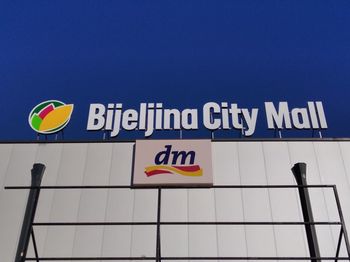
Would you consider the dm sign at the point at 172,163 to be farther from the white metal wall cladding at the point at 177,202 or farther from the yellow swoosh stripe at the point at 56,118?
the yellow swoosh stripe at the point at 56,118

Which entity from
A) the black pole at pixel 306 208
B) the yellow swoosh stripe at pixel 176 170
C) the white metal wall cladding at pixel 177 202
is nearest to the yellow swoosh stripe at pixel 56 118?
the white metal wall cladding at pixel 177 202

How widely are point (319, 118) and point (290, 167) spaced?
335cm

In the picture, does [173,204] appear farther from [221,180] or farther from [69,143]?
[69,143]

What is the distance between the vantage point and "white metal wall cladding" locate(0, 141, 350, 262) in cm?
755

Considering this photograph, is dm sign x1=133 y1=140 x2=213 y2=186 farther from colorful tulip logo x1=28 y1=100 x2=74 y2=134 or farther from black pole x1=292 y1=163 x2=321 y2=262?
colorful tulip logo x1=28 y1=100 x2=74 y2=134

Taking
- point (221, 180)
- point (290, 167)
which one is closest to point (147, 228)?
point (221, 180)

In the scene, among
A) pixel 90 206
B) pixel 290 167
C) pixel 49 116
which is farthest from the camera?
pixel 49 116

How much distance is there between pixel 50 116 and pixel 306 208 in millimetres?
7367

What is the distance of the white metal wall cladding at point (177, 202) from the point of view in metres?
7.55

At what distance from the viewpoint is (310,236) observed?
7562 mm

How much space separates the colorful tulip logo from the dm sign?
3.26m

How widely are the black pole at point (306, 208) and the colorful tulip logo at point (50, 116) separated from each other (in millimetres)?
6459

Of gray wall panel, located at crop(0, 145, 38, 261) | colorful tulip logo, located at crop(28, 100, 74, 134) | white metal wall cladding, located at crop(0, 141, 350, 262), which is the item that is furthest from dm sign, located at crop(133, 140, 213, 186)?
colorful tulip logo, located at crop(28, 100, 74, 134)

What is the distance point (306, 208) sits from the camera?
312 inches
